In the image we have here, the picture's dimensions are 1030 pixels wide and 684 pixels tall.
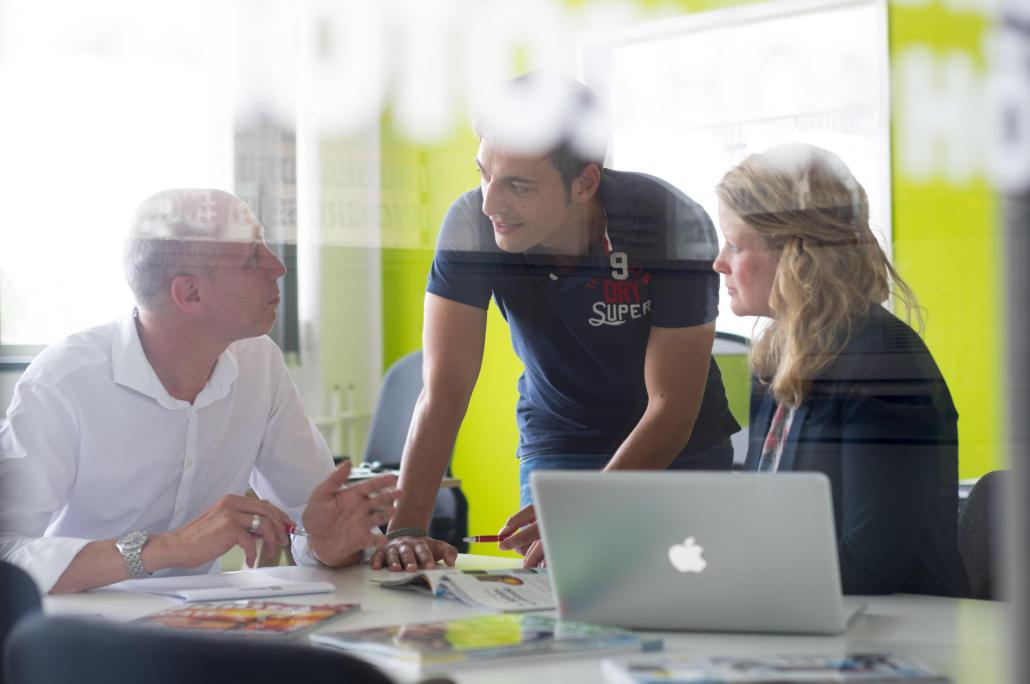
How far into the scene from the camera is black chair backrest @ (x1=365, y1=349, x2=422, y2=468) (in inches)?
105

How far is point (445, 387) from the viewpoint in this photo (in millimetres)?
2201

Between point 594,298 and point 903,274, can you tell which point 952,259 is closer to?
point 903,274

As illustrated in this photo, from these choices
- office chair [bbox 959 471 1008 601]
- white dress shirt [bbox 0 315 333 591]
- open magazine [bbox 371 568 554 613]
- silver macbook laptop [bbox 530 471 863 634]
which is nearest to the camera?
silver macbook laptop [bbox 530 471 863 634]

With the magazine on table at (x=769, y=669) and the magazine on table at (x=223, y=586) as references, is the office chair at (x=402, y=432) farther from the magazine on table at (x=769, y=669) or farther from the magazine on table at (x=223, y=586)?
the magazine on table at (x=769, y=669)

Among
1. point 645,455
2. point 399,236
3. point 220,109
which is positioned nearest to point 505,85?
point 399,236

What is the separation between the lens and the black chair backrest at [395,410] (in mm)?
2662

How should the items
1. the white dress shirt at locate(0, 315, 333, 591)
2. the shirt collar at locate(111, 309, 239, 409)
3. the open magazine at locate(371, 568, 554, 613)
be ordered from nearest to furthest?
the open magazine at locate(371, 568, 554, 613) < the white dress shirt at locate(0, 315, 333, 591) < the shirt collar at locate(111, 309, 239, 409)

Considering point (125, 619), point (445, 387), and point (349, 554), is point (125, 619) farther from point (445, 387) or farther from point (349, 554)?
point (445, 387)

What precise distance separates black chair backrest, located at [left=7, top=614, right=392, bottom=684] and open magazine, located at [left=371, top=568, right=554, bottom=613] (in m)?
0.60

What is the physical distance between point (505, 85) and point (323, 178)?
41 cm

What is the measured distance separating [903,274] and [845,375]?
8.1 inches

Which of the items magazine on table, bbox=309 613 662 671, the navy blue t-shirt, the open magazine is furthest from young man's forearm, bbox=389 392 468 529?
magazine on table, bbox=309 613 662 671

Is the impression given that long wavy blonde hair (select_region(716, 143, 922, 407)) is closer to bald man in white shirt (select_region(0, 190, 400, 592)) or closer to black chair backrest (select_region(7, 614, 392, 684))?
bald man in white shirt (select_region(0, 190, 400, 592))

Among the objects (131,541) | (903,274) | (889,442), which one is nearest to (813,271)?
(903,274)
